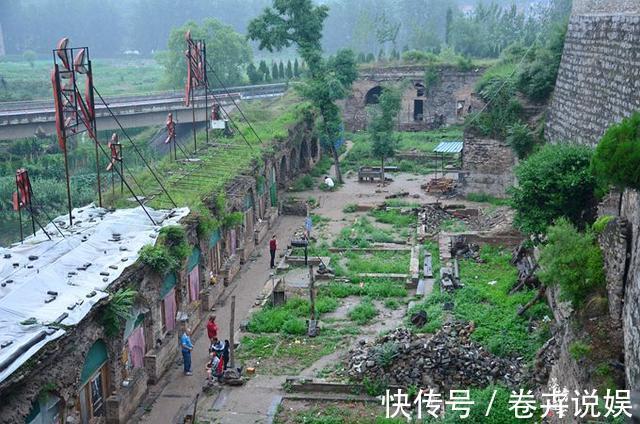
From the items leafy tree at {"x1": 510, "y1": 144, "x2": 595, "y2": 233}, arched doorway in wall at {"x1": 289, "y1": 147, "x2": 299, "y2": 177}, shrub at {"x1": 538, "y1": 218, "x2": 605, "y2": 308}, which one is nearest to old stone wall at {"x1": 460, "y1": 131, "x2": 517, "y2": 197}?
arched doorway in wall at {"x1": 289, "y1": 147, "x2": 299, "y2": 177}

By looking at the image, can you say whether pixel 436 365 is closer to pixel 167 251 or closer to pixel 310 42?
pixel 167 251

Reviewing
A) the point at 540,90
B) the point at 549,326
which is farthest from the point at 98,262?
the point at 540,90

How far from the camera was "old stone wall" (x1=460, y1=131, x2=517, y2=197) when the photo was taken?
3262 cm

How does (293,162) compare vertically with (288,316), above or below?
above

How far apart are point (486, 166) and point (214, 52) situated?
35.8m

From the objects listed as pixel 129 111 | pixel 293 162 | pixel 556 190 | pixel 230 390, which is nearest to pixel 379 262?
pixel 556 190

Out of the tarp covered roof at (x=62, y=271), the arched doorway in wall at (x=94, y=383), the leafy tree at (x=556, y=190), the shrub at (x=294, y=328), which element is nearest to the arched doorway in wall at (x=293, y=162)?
the tarp covered roof at (x=62, y=271)

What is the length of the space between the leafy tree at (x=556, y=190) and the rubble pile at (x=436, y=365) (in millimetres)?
3877

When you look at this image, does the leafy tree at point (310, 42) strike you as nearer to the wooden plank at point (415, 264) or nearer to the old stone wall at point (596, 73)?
the old stone wall at point (596, 73)

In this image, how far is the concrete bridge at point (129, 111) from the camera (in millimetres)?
40969

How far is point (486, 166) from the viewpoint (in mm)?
32938

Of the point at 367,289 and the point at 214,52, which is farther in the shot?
the point at 214,52

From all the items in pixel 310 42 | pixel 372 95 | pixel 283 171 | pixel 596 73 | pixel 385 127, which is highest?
pixel 310 42

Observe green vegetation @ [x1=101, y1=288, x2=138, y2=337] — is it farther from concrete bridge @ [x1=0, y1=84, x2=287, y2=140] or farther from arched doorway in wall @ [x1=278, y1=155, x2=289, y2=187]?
arched doorway in wall @ [x1=278, y1=155, x2=289, y2=187]
